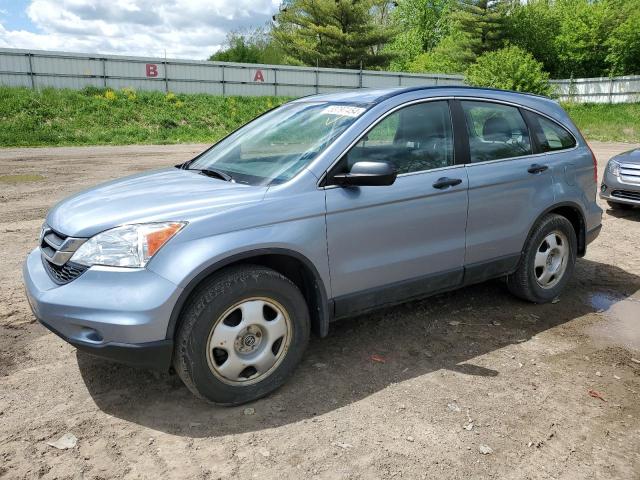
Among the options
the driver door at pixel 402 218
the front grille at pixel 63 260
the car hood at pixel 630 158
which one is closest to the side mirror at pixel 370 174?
the driver door at pixel 402 218

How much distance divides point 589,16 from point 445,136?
4903cm

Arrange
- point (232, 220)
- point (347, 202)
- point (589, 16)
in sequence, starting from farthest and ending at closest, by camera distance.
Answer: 1. point (589, 16)
2. point (347, 202)
3. point (232, 220)

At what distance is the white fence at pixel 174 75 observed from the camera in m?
26.5

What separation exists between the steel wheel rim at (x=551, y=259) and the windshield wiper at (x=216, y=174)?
2.67 meters

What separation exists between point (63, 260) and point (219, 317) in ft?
2.96

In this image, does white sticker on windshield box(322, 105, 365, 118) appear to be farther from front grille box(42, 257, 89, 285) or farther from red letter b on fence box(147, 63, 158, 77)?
red letter b on fence box(147, 63, 158, 77)

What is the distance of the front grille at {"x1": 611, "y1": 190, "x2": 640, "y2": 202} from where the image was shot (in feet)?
27.6

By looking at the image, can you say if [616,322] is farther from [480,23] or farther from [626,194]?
[480,23]

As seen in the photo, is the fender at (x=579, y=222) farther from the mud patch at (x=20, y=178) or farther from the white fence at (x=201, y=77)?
the white fence at (x=201, y=77)

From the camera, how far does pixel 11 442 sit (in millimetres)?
2885

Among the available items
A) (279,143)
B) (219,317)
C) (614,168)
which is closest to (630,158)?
(614,168)

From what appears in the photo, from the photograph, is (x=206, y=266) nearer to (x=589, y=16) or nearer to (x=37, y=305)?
(x=37, y=305)

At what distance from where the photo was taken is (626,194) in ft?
28.0

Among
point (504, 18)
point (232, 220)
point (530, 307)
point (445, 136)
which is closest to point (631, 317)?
point (530, 307)
